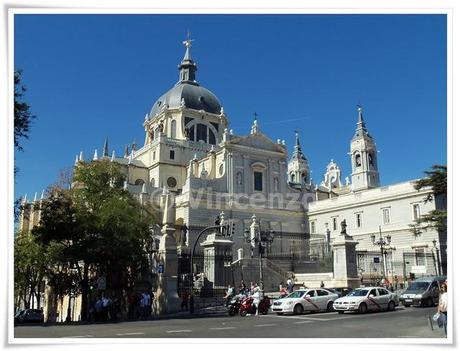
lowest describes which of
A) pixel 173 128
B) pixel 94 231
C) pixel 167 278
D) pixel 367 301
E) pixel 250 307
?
pixel 250 307

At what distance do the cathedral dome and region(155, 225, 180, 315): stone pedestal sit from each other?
44637 millimetres

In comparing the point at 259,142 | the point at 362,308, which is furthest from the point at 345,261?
the point at 259,142

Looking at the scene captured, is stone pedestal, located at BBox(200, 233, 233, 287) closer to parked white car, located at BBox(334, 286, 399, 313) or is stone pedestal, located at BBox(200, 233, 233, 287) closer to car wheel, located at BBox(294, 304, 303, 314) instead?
car wheel, located at BBox(294, 304, 303, 314)

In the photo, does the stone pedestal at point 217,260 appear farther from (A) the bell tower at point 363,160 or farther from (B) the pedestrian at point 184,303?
(A) the bell tower at point 363,160

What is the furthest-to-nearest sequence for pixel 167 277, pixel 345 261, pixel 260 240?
pixel 260 240, pixel 345 261, pixel 167 277

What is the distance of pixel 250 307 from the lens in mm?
21141

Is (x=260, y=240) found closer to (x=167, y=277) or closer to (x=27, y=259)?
(x=167, y=277)

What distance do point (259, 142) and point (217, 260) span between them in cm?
3333

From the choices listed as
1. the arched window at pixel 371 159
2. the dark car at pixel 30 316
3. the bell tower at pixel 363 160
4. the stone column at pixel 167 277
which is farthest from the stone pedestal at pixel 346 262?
the arched window at pixel 371 159

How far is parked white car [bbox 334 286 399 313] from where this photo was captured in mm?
19500

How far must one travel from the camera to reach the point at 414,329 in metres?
13.4
